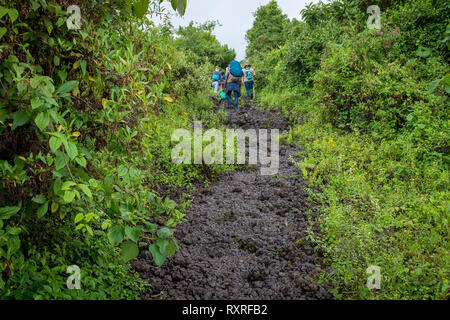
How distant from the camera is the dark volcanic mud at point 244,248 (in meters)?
3.11

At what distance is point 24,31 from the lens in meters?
2.06

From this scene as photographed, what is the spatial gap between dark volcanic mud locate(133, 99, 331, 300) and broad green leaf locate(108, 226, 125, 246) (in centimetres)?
136

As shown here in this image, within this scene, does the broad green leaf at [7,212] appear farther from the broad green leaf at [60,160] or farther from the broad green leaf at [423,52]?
the broad green leaf at [423,52]

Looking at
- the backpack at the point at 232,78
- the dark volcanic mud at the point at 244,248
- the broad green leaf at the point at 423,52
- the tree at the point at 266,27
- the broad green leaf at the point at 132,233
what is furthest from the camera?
the tree at the point at 266,27

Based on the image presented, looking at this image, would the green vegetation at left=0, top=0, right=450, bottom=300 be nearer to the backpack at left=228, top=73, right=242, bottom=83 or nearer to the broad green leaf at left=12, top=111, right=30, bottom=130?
the broad green leaf at left=12, top=111, right=30, bottom=130

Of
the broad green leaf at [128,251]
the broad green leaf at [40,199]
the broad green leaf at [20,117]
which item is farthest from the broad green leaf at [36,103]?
the broad green leaf at [128,251]

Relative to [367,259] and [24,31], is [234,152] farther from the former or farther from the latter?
[24,31]

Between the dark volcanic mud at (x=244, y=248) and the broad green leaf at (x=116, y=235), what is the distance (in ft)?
4.46

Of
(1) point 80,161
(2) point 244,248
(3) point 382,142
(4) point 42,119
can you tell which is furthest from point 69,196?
(3) point 382,142

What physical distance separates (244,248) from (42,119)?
276 centimetres

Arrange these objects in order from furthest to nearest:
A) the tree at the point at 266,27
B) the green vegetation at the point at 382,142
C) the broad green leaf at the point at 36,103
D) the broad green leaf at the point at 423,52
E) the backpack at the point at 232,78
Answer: the tree at the point at 266,27
the backpack at the point at 232,78
the broad green leaf at the point at 423,52
the green vegetation at the point at 382,142
the broad green leaf at the point at 36,103

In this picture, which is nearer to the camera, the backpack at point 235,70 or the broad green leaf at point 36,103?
the broad green leaf at point 36,103
